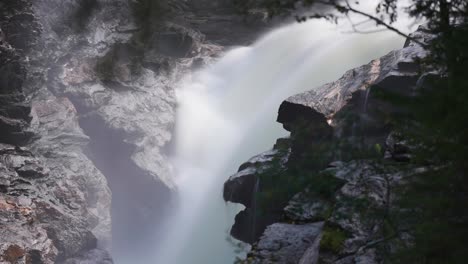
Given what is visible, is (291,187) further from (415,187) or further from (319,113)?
(415,187)

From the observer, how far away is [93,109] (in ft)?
123

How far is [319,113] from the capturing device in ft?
58.0

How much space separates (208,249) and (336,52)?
20.2 meters

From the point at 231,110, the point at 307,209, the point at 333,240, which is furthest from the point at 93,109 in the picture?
the point at 333,240

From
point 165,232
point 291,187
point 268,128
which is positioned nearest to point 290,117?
point 291,187

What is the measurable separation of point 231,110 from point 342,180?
36.1 m

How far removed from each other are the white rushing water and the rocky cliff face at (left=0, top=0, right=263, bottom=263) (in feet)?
7.17

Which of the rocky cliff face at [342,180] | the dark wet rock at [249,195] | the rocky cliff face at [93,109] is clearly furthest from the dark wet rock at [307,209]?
the rocky cliff face at [93,109]

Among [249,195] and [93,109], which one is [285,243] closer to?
[249,195]

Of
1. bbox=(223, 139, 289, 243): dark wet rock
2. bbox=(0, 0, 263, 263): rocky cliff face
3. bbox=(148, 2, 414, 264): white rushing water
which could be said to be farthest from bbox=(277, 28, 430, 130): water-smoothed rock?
bbox=(148, 2, 414, 264): white rushing water

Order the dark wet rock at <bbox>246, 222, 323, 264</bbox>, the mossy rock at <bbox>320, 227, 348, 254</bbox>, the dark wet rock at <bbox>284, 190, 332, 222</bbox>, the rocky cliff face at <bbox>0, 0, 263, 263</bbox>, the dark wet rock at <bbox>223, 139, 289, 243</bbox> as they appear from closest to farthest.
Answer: the mossy rock at <bbox>320, 227, 348, 254</bbox>, the dark wet rock at <bbox>246, 222, 323, 264</bbox>, the dark wet rock at <bbox>284, 190, 332, 222</bbox>, the dark wet rock at <bbox>223, 139, 289, 243</bbox>, the rocky cliff face at <bbox>0, 0, 263, 263</bbox>

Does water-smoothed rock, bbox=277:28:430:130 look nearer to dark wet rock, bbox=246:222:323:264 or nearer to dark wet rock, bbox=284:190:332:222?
dark wet rock, bbox=284:190:332:222

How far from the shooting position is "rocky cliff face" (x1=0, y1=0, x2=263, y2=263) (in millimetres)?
27312

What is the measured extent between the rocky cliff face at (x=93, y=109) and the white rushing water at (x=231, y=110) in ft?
A: 7.17
